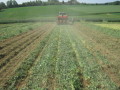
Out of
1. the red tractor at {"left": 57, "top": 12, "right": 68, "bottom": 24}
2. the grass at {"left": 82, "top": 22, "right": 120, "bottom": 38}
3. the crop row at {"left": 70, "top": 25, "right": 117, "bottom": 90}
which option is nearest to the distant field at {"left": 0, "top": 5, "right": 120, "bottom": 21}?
the red tractor at {"left": 57, "top": 12, "right": 68, "bottom": 24}

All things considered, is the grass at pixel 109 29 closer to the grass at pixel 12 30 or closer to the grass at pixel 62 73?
the grass at pixel 62 73

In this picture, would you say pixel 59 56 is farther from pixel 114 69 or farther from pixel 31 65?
pixel 114 69

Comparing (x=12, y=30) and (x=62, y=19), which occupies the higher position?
(x=62, y=19)

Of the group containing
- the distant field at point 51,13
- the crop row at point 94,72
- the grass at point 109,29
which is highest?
the crop row at point 94,72

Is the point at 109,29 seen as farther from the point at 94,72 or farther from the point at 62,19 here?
the point at 94,72

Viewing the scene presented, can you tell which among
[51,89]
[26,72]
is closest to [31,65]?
[26,72]

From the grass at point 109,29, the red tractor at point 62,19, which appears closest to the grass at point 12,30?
the red tractor at point 62,19

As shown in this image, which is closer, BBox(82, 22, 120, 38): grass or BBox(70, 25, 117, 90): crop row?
BBox(70, 25, 117, 90): crop row

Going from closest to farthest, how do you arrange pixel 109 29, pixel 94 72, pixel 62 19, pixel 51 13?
pixel 94 72, pixel 109 29, pixel 62 19, pixel 51 13

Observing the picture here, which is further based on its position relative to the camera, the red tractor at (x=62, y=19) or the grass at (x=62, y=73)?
the red tractor at (x=62, y=19)

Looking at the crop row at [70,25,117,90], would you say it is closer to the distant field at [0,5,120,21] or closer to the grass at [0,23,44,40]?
the grass at [0,23,44,40]

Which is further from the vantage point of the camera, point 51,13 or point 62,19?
point 51,13

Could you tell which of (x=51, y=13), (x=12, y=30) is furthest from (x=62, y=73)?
(x=51, y=13)

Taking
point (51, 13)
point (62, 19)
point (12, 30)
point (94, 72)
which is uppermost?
point (94, 72)
